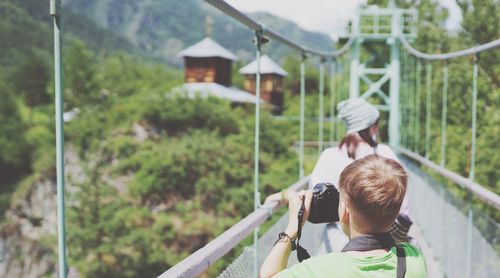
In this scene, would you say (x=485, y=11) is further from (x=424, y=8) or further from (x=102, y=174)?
(x=424, y=8)

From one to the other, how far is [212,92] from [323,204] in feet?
48.3

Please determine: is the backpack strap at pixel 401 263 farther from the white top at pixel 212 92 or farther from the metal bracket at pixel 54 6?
the white top at pixel 212 92

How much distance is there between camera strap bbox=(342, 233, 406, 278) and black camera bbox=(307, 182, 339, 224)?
0.14 m

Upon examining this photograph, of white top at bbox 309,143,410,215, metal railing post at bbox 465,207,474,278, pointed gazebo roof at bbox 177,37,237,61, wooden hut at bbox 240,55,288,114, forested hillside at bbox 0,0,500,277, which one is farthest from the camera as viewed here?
wooden hut at bbox 240,55,288,114

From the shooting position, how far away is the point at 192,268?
1062 millimetres

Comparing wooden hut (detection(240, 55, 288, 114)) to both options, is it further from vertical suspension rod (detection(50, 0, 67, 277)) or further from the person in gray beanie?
vertical suspension rod (detection(50, 0, 67, 277))

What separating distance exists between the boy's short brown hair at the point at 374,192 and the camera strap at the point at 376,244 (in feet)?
0.04

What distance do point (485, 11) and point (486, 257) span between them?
13.6ft

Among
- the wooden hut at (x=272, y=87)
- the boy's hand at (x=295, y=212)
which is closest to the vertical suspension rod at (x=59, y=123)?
the boy's hand at (x=295, y=212)

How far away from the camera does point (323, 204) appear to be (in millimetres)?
1039

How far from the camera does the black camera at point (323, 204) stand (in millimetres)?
1037

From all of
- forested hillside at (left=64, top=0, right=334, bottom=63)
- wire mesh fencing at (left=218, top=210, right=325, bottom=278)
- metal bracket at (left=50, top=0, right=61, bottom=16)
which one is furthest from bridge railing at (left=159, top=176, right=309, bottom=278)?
forested hillside at (left=64, top=0, right=334, bottom=63)

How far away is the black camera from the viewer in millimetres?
1037

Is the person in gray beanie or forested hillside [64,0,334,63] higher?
forested hillside [64,0,334,63]
